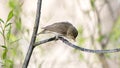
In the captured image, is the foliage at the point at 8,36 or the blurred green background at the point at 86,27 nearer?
the foliage at the point at 8,36

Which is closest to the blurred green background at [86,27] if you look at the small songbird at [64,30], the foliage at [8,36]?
the foliage at [8,36]

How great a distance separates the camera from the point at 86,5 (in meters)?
1.52

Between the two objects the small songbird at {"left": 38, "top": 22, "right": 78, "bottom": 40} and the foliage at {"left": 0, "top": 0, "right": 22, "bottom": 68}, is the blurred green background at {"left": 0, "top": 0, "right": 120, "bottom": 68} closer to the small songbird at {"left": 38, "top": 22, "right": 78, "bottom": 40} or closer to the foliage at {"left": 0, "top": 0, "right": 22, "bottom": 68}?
the foliage at {"left": 0, "top": 0, "right": 22, "bottom": 68}

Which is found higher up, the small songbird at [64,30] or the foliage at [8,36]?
the small songbird at [64,30]

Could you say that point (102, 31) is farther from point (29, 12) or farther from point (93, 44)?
point (29, 12)

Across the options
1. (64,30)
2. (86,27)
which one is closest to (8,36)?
(64,30)

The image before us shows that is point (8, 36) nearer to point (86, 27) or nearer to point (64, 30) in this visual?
point (64, 30)

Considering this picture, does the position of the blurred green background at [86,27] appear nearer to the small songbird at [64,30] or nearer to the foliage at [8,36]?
the foliage at [8,36]

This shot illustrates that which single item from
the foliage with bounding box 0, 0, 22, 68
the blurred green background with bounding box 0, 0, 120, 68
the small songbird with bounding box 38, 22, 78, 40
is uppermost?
the small songbird with bounding box 38, 22, 78, 40

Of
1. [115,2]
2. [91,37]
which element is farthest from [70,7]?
[115,2]

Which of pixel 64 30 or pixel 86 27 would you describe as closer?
pixel 64 30

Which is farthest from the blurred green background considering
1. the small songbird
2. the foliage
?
the small songbird

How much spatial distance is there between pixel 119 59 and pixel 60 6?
37 centimetres

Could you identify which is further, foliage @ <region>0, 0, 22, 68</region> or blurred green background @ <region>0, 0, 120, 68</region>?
blurred green background @ <region>0, 0, 120, 68</region>
